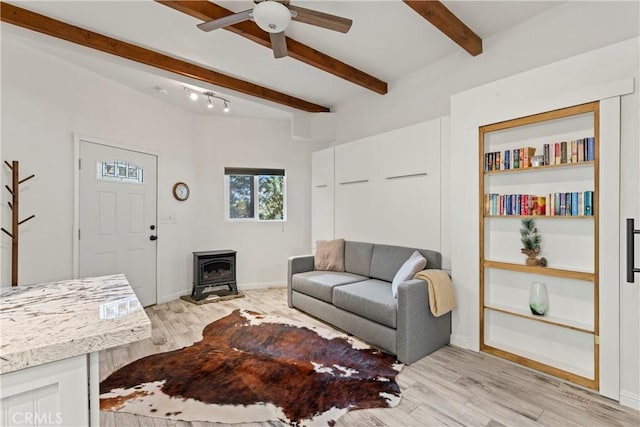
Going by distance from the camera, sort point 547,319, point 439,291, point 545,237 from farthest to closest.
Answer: point 439,291
point 545,237
point 547,319

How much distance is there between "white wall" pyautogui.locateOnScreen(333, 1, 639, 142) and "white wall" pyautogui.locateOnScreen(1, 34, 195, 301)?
3.10 meters

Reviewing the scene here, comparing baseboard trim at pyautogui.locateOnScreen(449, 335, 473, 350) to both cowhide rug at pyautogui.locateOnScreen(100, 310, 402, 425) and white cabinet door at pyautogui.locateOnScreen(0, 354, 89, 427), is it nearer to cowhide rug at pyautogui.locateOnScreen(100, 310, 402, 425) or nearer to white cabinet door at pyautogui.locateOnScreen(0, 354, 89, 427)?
cowhide rug at pyautogui.locateOnScreen(100, 310, 402, 425)

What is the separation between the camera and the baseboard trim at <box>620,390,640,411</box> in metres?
2.02

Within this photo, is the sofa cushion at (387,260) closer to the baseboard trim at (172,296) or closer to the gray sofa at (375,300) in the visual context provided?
the gray sofa at (375,300)

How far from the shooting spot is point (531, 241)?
2605 millimetres

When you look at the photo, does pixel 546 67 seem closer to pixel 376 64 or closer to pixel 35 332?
pixel 376 64

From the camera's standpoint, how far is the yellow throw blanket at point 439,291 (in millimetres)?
2754

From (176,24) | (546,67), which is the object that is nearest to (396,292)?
(546,67)

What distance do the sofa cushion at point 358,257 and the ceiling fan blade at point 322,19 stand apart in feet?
8.04

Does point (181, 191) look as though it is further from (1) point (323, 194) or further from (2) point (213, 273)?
(1) point (323, 194)

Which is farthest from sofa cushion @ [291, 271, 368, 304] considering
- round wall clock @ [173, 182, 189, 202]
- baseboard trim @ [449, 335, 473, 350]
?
round wall clock @ [173, 182, 189, 202]

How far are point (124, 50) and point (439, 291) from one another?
3.74 metres

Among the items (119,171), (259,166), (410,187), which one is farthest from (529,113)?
(119,171)

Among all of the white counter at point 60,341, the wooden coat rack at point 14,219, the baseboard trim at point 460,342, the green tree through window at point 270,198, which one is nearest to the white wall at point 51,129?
the wooden coat rack at point 14,219
